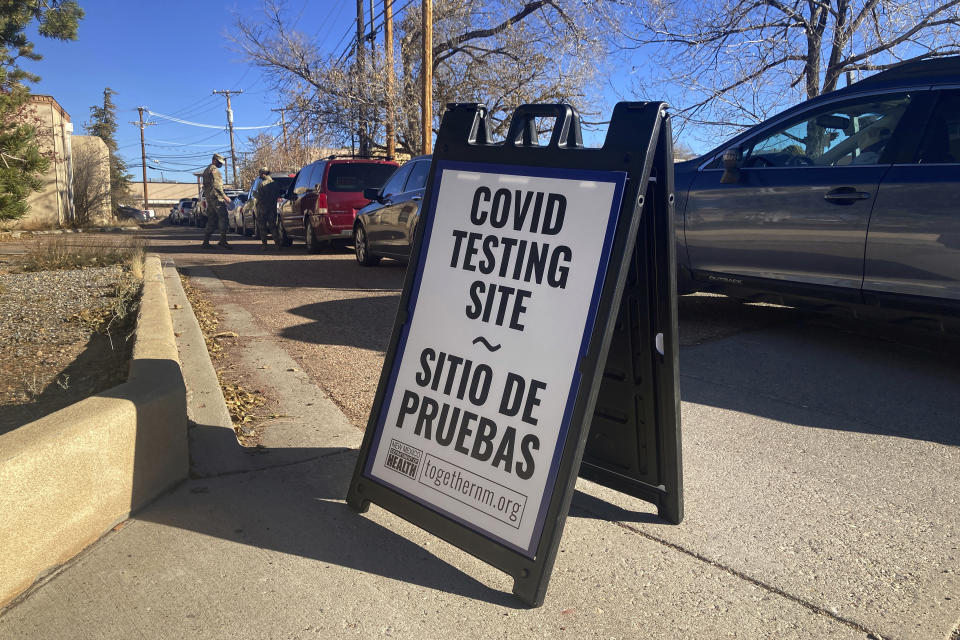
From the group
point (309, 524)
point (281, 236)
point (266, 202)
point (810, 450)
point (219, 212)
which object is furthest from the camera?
point (266, 202)

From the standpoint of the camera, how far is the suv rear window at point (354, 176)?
13898mm

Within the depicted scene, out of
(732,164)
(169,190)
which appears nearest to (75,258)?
(732,164)

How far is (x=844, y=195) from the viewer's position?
4828 millimetres

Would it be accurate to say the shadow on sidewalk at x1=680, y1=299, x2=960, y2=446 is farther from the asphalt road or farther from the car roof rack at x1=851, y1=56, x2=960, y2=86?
the car roof rack at x1=851, y1=56, x2=960, y2=86

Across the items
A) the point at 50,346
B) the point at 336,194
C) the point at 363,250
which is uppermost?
the point at 336,194

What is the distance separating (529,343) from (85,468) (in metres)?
1.59

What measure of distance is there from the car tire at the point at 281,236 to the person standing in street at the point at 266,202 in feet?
3.81

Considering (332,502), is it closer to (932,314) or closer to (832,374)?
(832,374)

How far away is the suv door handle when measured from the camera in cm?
475

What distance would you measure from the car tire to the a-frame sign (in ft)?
47.5

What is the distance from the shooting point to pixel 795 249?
516 cm

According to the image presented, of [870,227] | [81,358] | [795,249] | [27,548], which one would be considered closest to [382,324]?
[81,358]

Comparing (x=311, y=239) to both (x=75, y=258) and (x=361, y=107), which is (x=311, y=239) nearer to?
(x=75, y=258)

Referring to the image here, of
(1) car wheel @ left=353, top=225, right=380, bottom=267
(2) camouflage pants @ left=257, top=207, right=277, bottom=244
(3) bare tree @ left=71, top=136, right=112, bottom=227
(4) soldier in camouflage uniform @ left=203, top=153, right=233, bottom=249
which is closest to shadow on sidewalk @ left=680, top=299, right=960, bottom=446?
(1) car wheel @ left=353, top=225, right=380, bottom=267
